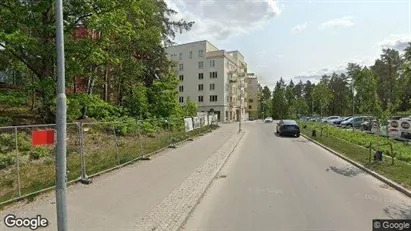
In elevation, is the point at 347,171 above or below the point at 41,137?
below

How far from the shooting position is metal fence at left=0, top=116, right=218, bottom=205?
305 inches

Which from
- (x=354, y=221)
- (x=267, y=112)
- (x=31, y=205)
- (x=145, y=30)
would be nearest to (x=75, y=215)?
(x=31, y=205)

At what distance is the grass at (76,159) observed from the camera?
8.25 metres

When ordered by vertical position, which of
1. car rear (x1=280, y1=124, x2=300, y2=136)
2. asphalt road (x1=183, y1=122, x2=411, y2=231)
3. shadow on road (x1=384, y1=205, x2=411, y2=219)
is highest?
car rear (x1=280, y1=124, x2=300, y2=136)

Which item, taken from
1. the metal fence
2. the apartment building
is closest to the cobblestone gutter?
Result: the metal fence

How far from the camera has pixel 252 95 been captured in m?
125

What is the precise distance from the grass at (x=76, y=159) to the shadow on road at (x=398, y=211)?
7844 millimetres

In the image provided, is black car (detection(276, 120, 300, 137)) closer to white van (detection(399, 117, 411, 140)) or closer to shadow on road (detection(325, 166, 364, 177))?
white van (detection(399, 117, 411, 140))

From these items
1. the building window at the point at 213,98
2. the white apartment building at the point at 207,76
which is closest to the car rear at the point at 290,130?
the white apartment building at the point at 207,76

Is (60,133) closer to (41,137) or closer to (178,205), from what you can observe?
(41,137)

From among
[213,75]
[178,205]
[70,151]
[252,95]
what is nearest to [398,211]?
[178,205]

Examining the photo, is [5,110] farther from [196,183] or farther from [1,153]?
[196,183]

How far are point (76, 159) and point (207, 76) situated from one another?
240ft

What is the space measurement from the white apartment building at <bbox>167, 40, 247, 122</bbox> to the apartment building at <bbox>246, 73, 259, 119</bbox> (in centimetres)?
3477
